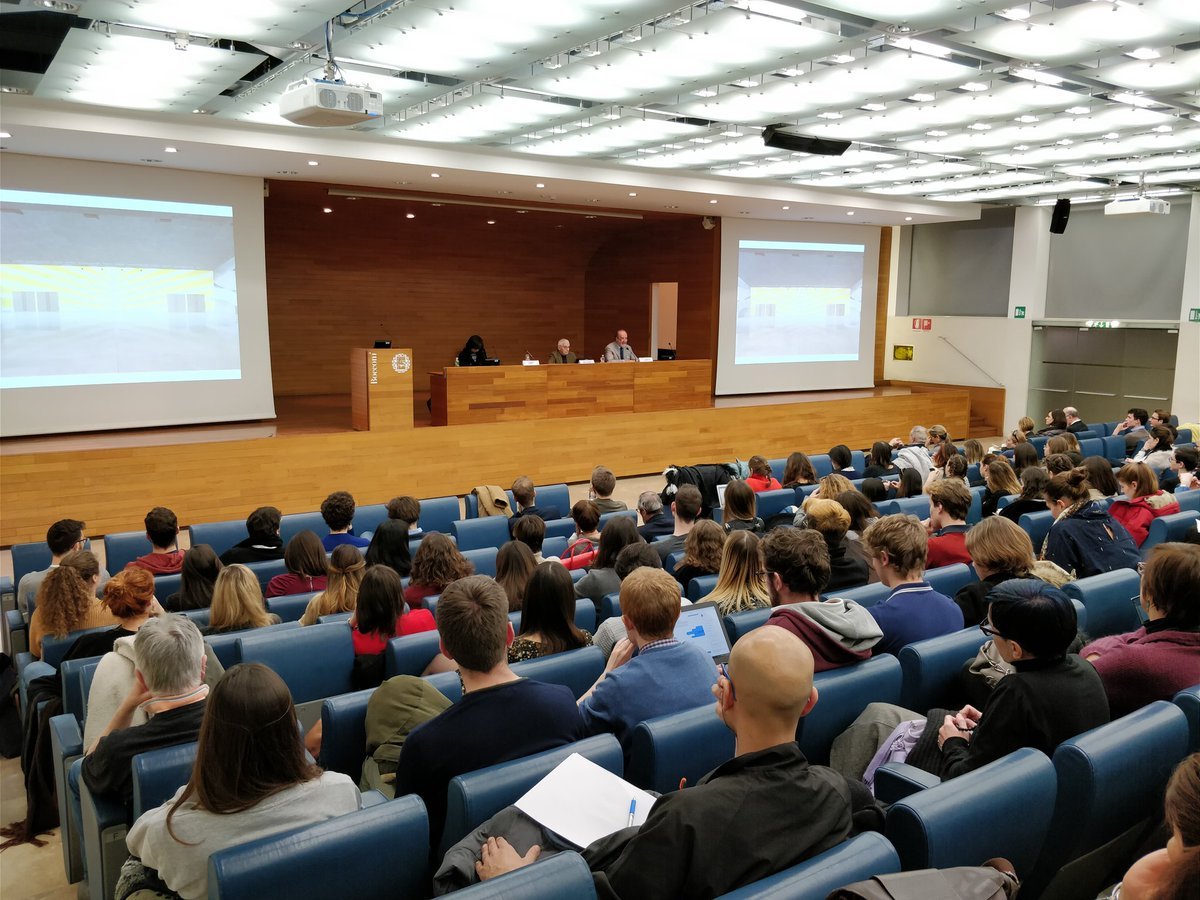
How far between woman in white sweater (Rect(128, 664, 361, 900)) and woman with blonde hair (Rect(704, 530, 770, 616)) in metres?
2.23

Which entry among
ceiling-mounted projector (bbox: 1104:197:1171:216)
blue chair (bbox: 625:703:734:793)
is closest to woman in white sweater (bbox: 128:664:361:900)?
blue chair (bbox: 625:703:734:793)

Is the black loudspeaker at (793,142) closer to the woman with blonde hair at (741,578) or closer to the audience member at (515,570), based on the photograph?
the woman with blonde hair at (741,578)

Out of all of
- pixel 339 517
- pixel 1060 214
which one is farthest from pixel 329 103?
pixel 1060 214

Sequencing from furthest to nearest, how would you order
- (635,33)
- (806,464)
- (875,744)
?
1. (806,464)
2. (635,33)
3. (875,744)

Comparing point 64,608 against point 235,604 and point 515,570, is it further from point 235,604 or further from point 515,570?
point 515,570

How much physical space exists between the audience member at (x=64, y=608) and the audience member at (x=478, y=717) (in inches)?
93.7

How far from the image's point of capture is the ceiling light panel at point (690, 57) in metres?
6.11

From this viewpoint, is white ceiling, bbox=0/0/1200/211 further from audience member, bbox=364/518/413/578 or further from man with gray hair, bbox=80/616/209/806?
man with gray hair, bbox=80/616/209/806

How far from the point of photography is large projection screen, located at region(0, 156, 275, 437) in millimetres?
9320

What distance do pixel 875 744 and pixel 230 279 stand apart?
387 inches

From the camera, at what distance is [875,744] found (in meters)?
2.79

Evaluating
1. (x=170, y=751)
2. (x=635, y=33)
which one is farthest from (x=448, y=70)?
(x=170, y=751)

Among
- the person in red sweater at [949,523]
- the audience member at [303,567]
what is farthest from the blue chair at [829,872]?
the audience member at [303,567]

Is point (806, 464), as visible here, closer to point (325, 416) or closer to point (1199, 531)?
point (1199, 531)
